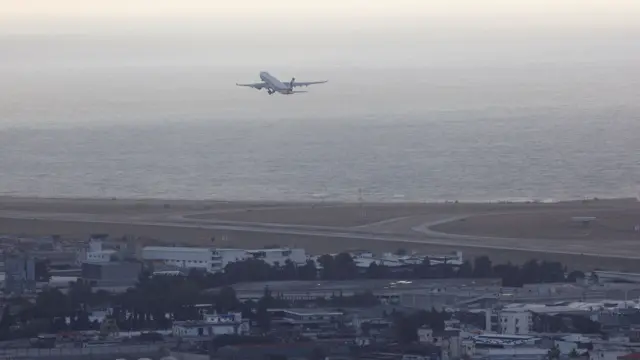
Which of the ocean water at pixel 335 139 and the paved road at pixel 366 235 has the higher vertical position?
the ocean water at pixel 335 139

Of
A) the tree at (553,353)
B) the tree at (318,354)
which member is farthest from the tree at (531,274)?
the tree at (318,354)

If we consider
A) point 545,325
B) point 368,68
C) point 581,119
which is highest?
point 368,68

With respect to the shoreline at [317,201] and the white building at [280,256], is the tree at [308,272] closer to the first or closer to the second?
the white building at [280,256]

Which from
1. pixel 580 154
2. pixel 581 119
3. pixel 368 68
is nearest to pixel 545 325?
pixel 580 154

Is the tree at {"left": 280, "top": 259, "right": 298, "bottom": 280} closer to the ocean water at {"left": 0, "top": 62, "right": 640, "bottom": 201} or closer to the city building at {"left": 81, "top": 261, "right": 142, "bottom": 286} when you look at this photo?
the city building at {"left": 81, "top": 261, "right": 142, "bottom": 286}

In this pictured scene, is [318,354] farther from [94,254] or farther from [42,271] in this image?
[94,254]

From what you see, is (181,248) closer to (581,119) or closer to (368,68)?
(581,119)
